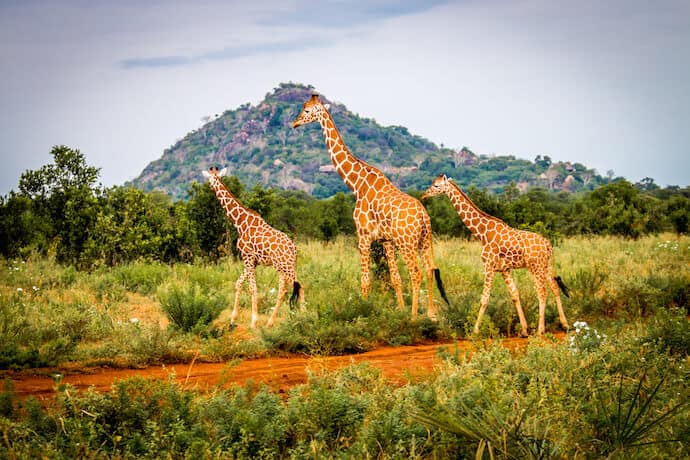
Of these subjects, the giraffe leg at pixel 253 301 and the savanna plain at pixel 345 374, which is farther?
the giraffe leg at pixel 253 301

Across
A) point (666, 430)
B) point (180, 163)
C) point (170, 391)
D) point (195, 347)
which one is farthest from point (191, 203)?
point (180, 163)

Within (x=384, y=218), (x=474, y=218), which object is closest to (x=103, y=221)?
(x=384, y=218)

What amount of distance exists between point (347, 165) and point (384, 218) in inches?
51.4

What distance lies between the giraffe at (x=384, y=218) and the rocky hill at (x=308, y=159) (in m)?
79.8

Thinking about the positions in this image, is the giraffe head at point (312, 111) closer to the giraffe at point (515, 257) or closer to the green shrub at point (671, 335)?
the giraffe at point (515, 257)

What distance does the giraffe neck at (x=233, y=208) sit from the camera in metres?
11.8

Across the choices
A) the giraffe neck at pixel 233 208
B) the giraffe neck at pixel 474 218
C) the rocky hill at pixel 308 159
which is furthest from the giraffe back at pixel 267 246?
the rocky hill at pixel 308 159

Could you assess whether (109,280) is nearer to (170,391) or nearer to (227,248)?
(227,248)

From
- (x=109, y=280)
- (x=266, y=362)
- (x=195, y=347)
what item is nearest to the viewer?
(x=266, y=362)

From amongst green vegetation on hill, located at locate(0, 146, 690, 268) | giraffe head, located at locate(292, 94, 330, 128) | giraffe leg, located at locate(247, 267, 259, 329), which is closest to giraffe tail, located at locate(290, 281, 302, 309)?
giraffe leg, located at locate(247, 267, 259, 329)

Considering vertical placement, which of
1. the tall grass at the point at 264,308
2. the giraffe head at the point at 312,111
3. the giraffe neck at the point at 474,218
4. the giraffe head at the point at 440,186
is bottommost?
the tall grass at the point at 264,308

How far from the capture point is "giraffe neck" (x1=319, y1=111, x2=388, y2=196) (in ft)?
38.0

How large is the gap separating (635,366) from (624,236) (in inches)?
690

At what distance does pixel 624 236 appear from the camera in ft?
76.6
